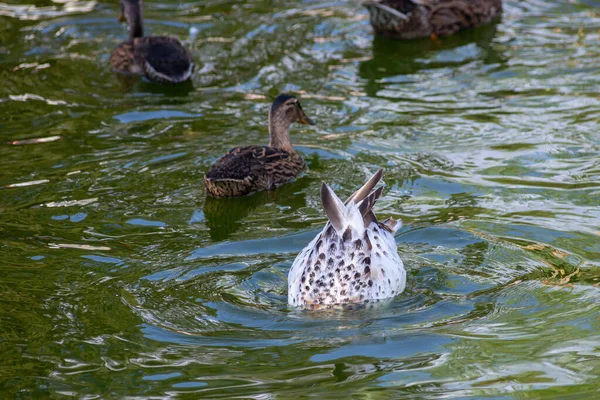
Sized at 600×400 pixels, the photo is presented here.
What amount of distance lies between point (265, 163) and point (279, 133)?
29.4 inches

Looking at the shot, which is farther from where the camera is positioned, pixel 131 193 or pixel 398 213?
pixel 131 193

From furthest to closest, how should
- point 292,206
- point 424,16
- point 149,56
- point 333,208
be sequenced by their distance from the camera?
point 424,16
point 149,56
point 292,206
point 333,208

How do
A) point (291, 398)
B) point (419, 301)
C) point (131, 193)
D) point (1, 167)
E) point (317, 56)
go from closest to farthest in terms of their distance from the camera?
1. point (291, 398)
2. point (419, 301)
3. point (131, 193)
4. point (1, 167)
5. point (317, 56)

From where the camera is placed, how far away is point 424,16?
14.1 metres

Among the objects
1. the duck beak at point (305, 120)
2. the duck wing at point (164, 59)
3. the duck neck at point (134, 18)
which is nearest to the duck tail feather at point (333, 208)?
the duck beak at point (305, 120)

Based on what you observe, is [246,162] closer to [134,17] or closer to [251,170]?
[251,170]

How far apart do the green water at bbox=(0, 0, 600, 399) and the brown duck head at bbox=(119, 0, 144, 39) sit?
64cm

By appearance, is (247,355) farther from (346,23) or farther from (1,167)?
(346,23)

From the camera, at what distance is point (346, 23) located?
14.7 metres

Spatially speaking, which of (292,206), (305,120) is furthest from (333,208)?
(305,120)

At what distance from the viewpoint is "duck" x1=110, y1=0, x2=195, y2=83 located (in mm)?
12656

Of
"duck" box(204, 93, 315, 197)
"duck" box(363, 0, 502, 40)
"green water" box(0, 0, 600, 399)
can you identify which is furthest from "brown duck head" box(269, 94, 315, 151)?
"duck" box(363, 0, 502, 40)

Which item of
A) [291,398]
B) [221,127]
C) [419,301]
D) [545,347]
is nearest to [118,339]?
[291,398]

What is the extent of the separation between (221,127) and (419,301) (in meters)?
4.58
